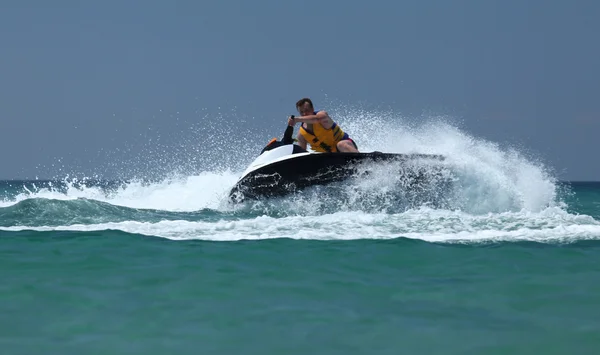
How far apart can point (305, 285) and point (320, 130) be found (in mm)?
5529

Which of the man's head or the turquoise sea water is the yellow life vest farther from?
the turquoise sea water

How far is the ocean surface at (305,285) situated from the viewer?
3.47 metres

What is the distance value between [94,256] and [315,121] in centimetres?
492

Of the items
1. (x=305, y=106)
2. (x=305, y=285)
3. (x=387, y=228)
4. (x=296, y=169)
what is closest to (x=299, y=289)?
(x=305, y=285)

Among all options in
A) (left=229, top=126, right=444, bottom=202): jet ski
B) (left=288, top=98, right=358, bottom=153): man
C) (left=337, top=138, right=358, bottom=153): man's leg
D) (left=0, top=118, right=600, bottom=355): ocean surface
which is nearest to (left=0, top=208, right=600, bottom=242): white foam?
(left=0, top=118, right=600, bottom=355): ocean surface

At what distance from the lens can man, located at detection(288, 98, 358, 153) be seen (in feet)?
32.1

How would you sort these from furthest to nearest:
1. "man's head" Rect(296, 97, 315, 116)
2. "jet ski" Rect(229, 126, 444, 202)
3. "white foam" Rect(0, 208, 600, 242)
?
"man's head" Rect(296, 97, 315, 116), "jet ski" Rect(229, 126, 444, 202), "white foam" Rect(0, 208, 600, 242)

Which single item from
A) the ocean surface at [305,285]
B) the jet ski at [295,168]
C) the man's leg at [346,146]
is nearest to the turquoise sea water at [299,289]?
the ocean surface at [305,285]

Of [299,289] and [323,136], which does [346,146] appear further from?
[299,289]

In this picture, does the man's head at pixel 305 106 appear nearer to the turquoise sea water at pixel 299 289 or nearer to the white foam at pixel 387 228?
the white foam at pixel 387 228

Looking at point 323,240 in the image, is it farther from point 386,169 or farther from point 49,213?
point 49,213

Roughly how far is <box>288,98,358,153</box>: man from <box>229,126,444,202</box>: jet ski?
0.27 meters

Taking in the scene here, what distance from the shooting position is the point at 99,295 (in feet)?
13.9

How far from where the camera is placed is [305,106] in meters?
9.97
